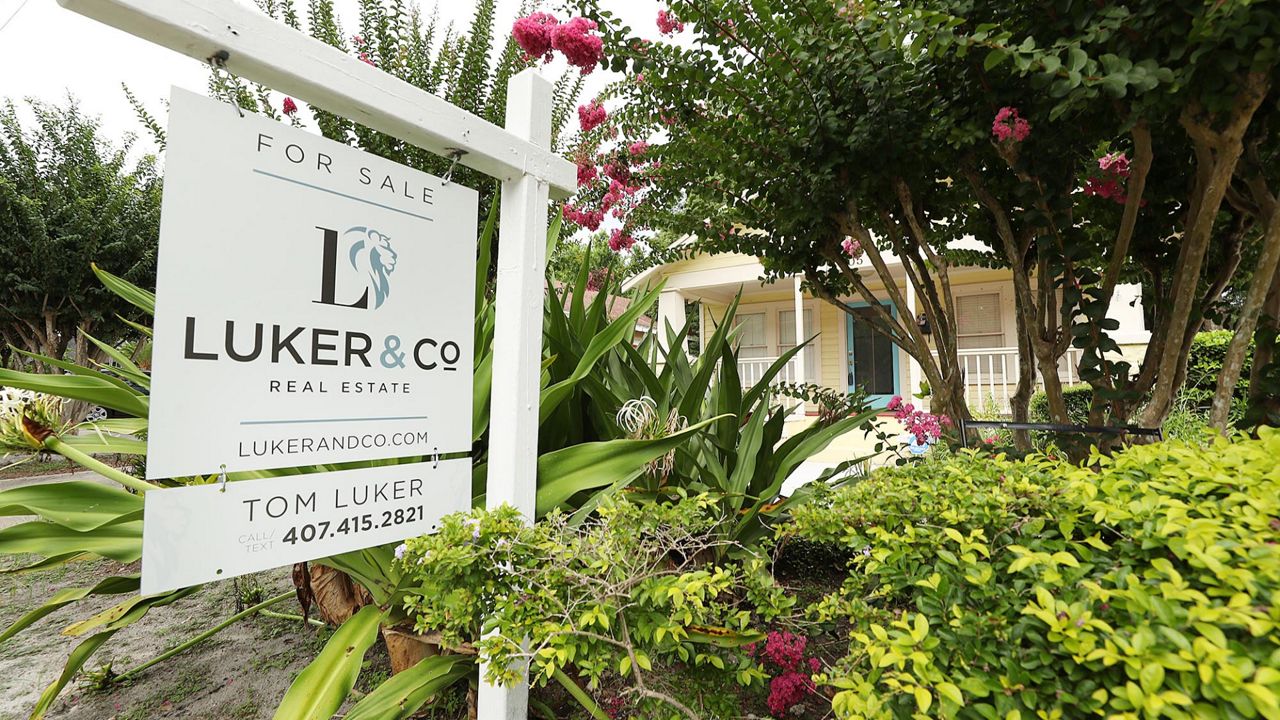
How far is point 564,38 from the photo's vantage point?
2.26 meters

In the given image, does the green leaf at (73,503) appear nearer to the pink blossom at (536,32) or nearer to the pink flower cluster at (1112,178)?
the pink blossom at (536,32)

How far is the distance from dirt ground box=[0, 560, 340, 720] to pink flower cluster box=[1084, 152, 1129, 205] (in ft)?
10.8

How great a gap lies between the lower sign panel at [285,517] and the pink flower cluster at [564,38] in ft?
5.90

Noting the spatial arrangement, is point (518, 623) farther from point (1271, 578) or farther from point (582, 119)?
point (582, 119)

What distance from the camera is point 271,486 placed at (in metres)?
1.17

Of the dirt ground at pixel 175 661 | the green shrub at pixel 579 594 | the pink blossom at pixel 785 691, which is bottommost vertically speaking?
the dirt ground at pixel 175 661

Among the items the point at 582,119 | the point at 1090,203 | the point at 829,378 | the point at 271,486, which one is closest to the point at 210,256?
the point at 271,486

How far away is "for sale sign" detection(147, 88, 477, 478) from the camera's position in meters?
1.03

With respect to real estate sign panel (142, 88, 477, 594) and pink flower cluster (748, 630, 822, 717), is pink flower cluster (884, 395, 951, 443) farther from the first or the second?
real estate sign panel (142, 88, 477, 594)

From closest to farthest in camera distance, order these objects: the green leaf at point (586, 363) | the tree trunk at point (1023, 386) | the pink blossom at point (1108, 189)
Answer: the green leaf at point (586, 363)
the pink blossom at point (1108, 189)
the tree trunk at point (1023, 386)

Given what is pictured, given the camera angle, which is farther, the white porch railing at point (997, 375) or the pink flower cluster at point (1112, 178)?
the white porch railing at point (997, 375)

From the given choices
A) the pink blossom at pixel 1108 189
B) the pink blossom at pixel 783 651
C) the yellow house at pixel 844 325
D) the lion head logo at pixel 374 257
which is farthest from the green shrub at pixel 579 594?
the yellow house at pixel 844 325

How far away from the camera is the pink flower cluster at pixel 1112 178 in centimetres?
209

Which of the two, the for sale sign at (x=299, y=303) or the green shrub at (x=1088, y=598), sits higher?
the for sale sign at (x=299, y=303)
